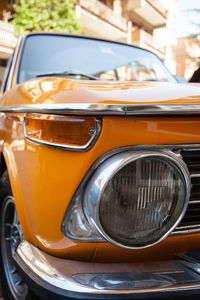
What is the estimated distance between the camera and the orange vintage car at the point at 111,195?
33.0 inches

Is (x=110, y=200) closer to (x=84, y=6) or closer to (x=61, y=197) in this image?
(x=61, y=197)

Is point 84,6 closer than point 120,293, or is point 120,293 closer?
point 120,293

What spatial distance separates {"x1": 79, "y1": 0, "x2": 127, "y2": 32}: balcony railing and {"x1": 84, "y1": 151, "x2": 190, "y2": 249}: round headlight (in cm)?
1534

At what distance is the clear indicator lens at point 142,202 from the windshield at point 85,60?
4.32 ft

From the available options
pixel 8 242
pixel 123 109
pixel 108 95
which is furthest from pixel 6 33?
pixel 123 109

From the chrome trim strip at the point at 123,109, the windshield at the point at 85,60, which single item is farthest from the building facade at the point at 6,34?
the chrome trim strip at the point at 123,109

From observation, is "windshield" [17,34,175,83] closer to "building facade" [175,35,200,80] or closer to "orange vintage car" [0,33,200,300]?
"building facade" [175,35,200,80]

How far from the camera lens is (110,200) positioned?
873 millimetres

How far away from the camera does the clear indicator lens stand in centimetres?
87

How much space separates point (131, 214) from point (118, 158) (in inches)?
7.4

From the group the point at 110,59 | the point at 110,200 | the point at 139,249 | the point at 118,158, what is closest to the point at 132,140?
the point at 118,158

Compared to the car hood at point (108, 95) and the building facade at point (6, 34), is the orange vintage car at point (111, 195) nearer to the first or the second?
the car hood at point (108, 95)

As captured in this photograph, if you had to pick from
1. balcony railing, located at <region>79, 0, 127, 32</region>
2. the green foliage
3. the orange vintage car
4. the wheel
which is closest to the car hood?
the orange vintage car

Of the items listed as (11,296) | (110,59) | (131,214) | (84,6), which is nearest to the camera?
(131,214)
